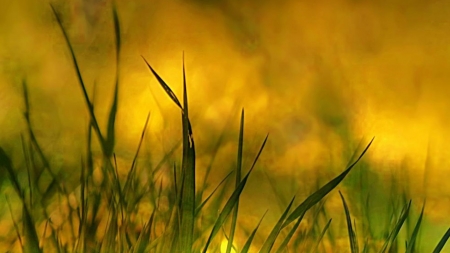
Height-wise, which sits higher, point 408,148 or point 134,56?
point 134,56

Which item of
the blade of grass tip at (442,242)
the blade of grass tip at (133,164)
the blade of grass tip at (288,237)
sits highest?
the blade of grass tip at (133,164)

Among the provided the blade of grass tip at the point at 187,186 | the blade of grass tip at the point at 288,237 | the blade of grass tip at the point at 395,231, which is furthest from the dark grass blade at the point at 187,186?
the blade of grass tip at the point at 395,231

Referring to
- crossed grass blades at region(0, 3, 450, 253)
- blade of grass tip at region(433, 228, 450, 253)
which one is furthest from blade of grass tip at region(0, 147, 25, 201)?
blade of grass tip at region(433, 228, 450, 253)

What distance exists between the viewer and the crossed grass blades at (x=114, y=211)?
63 cm

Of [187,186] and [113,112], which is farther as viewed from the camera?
[113,112]

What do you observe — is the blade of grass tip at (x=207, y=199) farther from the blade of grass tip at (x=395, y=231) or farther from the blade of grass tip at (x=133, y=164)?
the blade of grass tip at (x=395, y=231)

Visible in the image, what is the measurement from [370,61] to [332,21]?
0.22ft

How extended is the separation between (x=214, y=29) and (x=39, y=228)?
30 centimetres

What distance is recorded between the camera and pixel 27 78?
674 mm

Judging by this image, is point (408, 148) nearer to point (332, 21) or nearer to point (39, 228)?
point (332, 21)

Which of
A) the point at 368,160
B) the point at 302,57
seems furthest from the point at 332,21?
the point at 368,160

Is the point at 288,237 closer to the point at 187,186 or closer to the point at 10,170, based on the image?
the point at 187,186

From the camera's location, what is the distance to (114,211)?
65cm

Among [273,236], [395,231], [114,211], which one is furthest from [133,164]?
[395,231]
